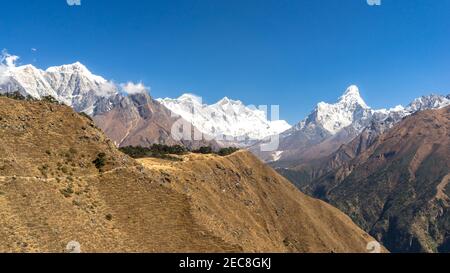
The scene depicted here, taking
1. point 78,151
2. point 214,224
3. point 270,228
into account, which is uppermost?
point 78,151

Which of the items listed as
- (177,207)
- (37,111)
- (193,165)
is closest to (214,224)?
(177,207)

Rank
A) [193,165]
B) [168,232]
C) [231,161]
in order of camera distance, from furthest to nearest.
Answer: [231,161]
[193,165]
[168,232]

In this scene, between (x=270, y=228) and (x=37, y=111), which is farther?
(x=270, y=228)

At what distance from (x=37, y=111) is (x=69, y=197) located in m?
21.8

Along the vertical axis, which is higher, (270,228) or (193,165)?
(193,165)

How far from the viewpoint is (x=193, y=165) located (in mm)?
125375
